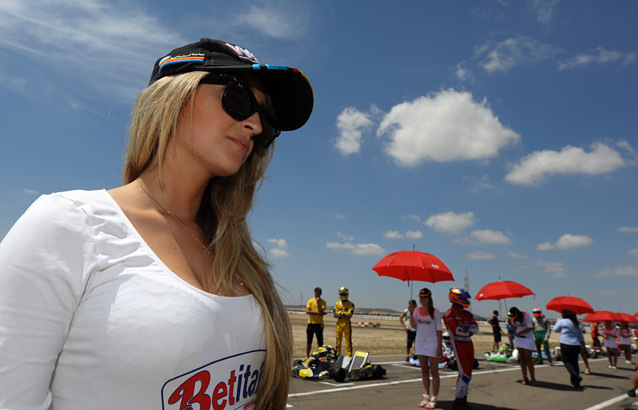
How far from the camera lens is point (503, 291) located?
1345cm

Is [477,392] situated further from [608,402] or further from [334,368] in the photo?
[334,368]

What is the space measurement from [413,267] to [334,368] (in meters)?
3.21

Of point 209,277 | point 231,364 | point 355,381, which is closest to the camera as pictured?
point 231,364

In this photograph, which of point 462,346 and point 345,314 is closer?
point 462,346

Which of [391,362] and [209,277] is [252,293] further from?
[391,362]

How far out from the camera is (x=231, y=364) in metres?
1.07

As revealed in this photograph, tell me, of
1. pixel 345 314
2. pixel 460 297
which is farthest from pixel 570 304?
pixel 460 297

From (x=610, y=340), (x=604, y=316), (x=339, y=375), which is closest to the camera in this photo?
(x=339, y=375)

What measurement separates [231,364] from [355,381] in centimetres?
985

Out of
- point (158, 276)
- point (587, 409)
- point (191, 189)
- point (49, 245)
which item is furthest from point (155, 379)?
point (587, 409)

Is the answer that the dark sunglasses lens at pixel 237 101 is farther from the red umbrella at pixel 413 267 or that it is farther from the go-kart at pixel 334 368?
the go-kart at pixel 334 368

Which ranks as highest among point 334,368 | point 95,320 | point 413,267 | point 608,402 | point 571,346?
point 413,267

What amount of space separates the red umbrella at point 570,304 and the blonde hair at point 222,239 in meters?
18.9

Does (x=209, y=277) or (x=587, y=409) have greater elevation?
(x=209, y=277)
